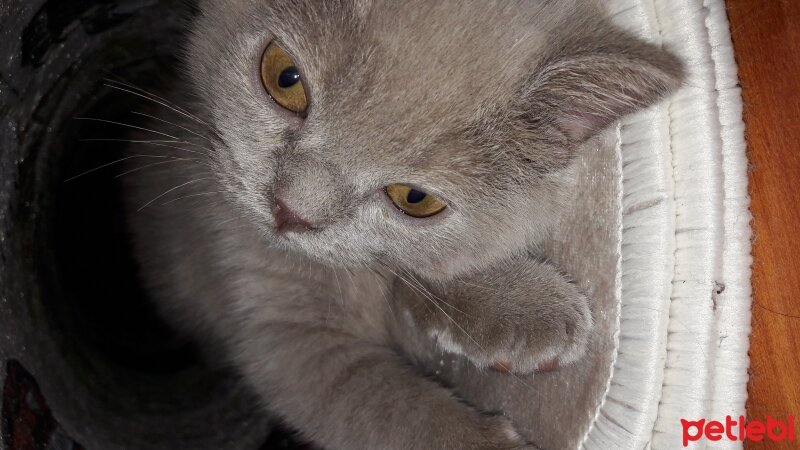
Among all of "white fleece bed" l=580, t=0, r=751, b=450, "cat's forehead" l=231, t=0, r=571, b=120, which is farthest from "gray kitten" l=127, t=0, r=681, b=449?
"white fleece bed" l=580, t=0, r=751, b=450

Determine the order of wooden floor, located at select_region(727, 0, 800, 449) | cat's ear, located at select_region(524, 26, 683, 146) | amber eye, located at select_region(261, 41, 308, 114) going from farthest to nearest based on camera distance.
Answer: wooden floor, located at select_region(727, 0, 800, 449) → amber eye, located at select_region(261, 41, 308, 114) → cat's ear, located at select_region(524, 26, 683, 146)

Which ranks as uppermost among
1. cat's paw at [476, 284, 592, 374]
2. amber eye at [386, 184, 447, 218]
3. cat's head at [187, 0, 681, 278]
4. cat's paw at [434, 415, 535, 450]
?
cat's head at [187, 0, 681, 278]

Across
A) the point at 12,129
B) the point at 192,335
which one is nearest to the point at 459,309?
the point at 192,335

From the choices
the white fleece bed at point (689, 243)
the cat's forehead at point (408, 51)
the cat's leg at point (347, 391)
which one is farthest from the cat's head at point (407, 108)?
the cat's leg at point (347, 391)

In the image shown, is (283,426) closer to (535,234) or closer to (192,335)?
(192,335)

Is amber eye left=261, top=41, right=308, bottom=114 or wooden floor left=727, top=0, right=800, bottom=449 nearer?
amber eye left=261, top=41, right=308, bottom=114

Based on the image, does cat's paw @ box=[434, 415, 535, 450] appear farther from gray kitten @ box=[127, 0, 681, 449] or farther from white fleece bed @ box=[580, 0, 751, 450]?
white fleece bed @ box=[580, 0, 751, 450]

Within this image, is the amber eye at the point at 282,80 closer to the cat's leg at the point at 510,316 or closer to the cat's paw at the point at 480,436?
the cat's leg at the point at 510,316

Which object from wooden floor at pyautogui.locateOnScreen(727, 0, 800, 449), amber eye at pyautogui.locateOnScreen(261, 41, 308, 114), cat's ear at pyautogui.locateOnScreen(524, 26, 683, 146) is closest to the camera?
cat's ear at pyautogui.locateOnScreen(524, 26, 683, 146)

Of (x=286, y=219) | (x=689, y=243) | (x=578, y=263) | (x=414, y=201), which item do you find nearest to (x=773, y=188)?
(x=689, y=243)
